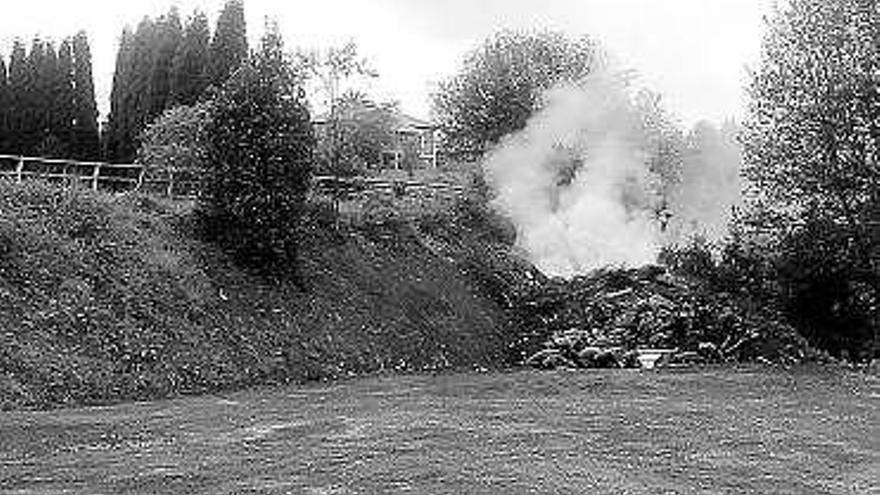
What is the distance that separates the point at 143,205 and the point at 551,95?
25294mm

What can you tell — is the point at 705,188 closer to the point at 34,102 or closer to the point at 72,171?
the point at 72,171

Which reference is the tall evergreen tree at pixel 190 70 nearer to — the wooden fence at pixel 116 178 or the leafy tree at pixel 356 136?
the leafy tree at pixel 356 136

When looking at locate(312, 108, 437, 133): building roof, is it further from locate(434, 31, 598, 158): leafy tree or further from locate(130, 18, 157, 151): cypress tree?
locate(130, 18, 157, 151): cypress tree

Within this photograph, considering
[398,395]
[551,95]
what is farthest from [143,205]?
[551,95]

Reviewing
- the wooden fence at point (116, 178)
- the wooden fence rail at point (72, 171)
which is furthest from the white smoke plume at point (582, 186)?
the wooden fence rail at point (72, 171)

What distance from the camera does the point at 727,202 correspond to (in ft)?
163

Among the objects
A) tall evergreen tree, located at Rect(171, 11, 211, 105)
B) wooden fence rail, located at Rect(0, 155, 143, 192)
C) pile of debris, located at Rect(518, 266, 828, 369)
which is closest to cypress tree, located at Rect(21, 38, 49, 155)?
wooden fence rail, located at Rect(0, 155, 143, 192)

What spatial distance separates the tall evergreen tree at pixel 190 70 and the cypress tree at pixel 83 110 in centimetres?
325

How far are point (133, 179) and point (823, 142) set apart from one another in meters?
21.0

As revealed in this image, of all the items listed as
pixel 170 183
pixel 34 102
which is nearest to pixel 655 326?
pixel 170 183

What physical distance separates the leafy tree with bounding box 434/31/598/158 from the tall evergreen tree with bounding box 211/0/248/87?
44.0 ft

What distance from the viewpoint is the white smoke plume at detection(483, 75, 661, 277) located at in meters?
42.6

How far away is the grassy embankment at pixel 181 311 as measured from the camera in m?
24.0

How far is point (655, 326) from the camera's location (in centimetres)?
3459
